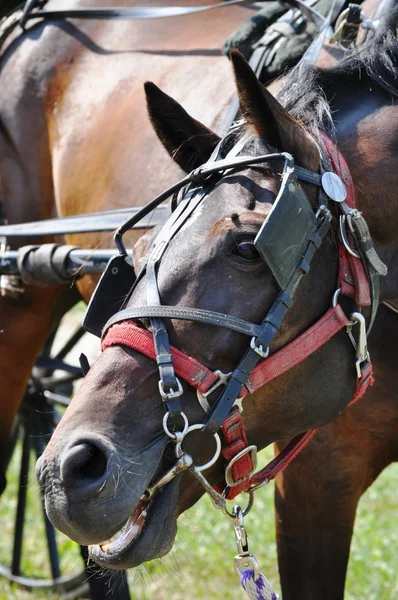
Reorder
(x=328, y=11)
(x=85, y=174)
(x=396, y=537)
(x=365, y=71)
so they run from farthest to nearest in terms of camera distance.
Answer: (x=396, y=537) → (x=85, y=174) → (x=328, y=11) → (x=365, y=71)

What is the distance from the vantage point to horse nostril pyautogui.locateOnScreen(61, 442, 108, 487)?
1.75 m

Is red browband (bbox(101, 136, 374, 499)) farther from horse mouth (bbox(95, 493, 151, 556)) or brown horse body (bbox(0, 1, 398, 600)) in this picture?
brown horse body (bbox(0, 1, 398, 600))

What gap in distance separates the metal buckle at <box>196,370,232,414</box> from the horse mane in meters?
0.66

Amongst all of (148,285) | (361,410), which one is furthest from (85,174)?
(148,285)

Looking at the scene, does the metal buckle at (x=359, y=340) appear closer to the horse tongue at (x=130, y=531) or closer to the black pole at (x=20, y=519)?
the horse tongue at (x=130, y=531)

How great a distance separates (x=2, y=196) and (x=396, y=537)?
2614 millimetres

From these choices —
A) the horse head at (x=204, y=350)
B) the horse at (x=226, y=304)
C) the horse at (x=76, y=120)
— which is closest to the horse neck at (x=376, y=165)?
the horse at (x=226, y=304)

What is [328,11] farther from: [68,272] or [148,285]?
[148,285]

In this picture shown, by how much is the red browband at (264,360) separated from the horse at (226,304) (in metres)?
0.02

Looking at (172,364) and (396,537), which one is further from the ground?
(172,364)

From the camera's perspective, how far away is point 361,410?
2.74 m

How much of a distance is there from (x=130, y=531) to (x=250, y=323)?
1.66ft

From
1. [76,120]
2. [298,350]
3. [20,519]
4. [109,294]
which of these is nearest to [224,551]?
[20,519]

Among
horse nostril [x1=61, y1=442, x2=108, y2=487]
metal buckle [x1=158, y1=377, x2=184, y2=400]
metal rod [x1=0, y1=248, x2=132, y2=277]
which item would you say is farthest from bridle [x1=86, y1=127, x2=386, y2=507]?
metal rod [x1=0, y1=248, x2=132, y2=277]
